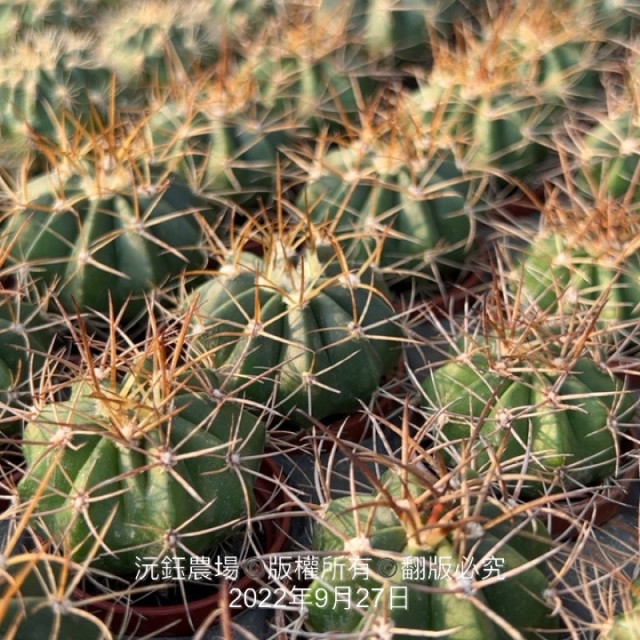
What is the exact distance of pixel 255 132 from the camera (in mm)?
2395

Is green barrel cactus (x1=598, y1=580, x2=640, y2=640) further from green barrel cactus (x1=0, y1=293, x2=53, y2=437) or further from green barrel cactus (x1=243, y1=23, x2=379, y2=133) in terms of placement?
green barrel cactus (x1=243, y1=23, x2=379, y2=133)

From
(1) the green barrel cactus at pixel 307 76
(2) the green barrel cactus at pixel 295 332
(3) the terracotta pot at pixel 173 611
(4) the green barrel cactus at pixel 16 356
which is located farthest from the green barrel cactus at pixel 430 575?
(1) the green barrel cactus at pixel 307 76

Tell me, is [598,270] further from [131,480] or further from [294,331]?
[131,480]

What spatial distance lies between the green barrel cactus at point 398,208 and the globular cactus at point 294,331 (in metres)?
0.28


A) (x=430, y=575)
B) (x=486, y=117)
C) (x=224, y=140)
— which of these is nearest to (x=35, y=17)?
(x=224, y=140)

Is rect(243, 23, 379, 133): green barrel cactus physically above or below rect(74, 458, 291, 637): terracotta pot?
above

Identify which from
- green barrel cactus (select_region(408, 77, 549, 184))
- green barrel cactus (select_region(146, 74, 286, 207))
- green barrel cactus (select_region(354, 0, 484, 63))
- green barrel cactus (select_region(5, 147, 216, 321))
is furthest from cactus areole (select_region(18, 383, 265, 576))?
green barrel cactus (select_region(354, 0, 484, 63))

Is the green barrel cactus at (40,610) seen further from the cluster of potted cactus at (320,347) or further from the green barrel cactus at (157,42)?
the green barrel cactus at (157,42)

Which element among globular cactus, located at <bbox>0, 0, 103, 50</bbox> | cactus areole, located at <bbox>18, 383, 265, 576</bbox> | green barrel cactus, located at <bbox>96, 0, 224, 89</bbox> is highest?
globular cactus, located at <bbox>0, 0, 103, 50</bbox>

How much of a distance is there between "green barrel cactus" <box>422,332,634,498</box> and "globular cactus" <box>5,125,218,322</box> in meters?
0.72

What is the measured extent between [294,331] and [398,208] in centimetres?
53

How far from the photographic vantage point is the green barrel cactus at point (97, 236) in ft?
6.35

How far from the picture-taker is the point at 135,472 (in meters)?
1.31

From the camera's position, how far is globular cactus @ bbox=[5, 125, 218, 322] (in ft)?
6.34
